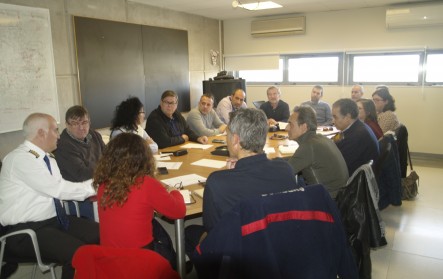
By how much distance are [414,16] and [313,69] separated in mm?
1946

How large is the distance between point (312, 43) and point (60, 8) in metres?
4.41

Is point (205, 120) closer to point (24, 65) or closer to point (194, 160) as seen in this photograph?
point (194, 160)

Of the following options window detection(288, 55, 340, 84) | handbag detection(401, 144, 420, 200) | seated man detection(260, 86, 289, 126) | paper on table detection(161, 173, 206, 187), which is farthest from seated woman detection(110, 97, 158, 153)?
window detection(288, 55, 340, 84)

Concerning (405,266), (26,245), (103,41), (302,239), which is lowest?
(405,266)

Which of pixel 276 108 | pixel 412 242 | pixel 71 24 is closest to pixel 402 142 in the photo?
pixel 412 242

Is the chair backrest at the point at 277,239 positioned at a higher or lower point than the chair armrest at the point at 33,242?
higher

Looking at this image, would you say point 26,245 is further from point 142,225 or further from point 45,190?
point 142,225

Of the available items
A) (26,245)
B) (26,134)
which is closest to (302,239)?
(26,245)

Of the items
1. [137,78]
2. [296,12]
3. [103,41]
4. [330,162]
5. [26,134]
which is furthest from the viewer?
[296,12]

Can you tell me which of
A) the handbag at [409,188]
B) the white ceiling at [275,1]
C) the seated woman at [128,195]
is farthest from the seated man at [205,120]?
the seated woman at [128,195]

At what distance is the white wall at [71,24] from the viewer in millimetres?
4305

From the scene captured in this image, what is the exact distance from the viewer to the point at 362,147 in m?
2.93

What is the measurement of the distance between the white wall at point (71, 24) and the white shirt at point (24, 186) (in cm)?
223

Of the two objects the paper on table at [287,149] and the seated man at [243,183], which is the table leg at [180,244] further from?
the paper on table at [287,149]
